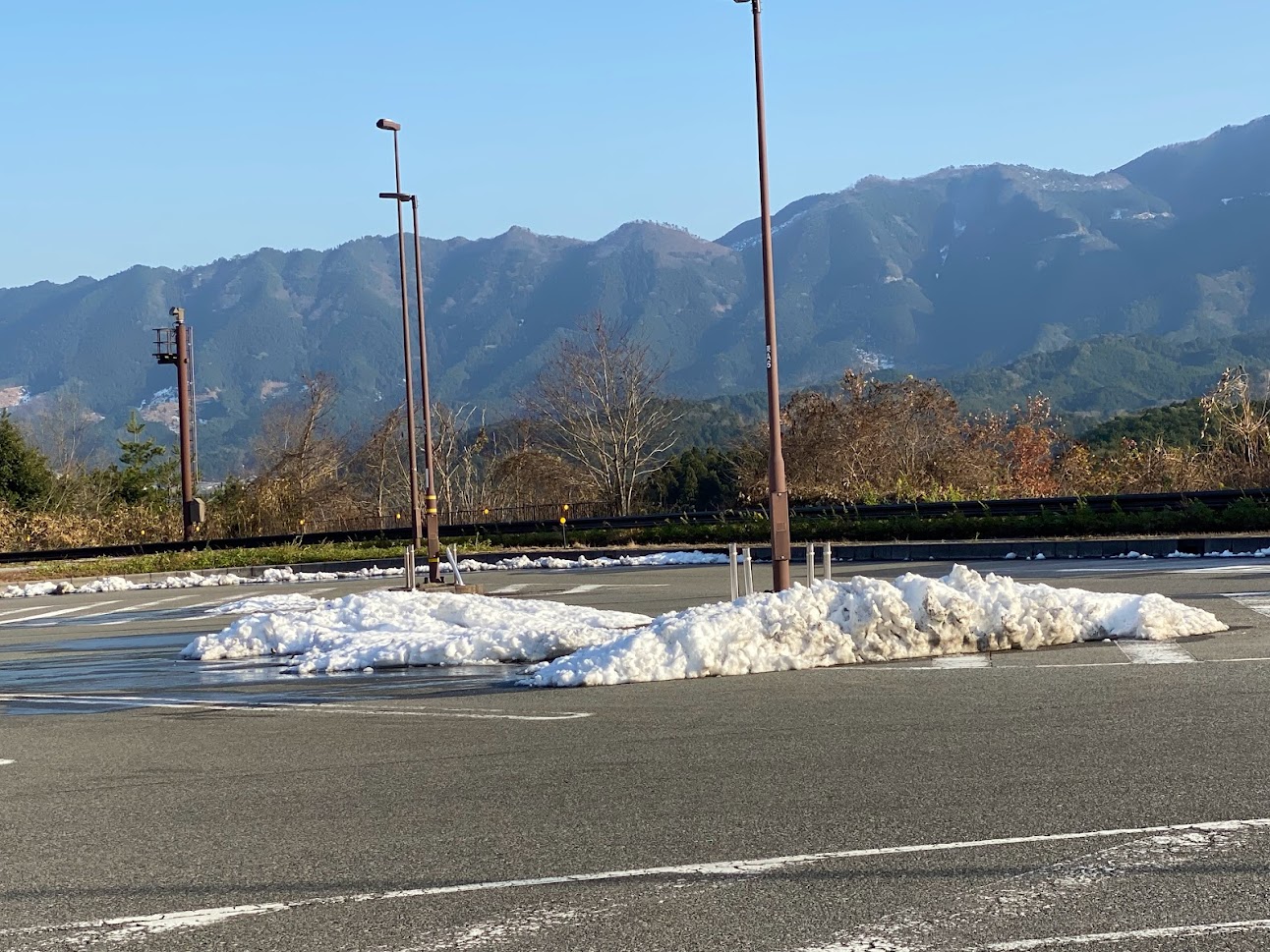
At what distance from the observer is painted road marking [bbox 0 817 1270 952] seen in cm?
523

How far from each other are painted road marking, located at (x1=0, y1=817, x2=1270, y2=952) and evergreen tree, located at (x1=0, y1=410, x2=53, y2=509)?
5344 cm

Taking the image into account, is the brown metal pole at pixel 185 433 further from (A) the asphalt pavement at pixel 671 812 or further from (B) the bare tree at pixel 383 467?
(A) the asphalt pavement at pixel 671 812

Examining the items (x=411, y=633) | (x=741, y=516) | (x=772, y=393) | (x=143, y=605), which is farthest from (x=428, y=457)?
(x=411, y=633)

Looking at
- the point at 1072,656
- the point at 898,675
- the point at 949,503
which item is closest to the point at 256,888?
the point at 898,675

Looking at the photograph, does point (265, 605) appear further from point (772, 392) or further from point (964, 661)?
point (964, 661)

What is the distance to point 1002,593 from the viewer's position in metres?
12.9

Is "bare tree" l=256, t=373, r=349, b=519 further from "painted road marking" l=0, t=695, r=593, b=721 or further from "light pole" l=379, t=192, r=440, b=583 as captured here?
"painted road marking" l=0, t=695, r=593, b=721

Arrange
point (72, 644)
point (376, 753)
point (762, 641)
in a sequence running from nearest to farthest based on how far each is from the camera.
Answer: point (376, 753), point (762, 641), point (72, 644)

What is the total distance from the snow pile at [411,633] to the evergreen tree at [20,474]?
4195 centimetres

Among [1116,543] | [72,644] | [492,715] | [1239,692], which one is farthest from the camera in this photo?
[1116,543]

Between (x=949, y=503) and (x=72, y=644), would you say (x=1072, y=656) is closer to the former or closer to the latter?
(x=72, y=644)

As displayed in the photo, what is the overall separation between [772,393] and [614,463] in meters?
32.7

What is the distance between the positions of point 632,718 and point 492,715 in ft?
3.66

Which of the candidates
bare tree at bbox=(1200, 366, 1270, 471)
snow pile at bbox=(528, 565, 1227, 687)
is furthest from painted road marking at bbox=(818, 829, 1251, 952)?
bare tree at bbox=(1200, 366, 1270, 471)
